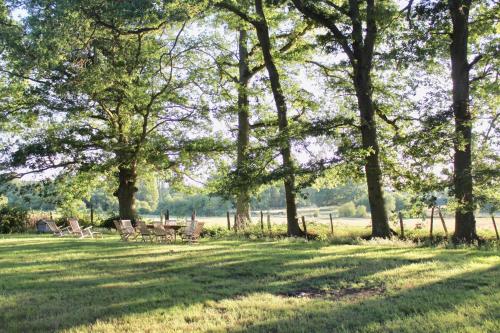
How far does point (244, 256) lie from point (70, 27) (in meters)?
7.74

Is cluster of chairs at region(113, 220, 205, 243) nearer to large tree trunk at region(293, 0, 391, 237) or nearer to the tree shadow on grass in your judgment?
large tree trunk at region(293, 0, 391, 237)

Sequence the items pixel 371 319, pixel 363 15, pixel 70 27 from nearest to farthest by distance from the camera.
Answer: pixel 371 319 < pixel 70 27 < pixel 363 15

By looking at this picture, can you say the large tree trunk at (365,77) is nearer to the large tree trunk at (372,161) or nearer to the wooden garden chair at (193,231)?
the large tree trunk at (372,161)

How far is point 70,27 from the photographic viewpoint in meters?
13.4

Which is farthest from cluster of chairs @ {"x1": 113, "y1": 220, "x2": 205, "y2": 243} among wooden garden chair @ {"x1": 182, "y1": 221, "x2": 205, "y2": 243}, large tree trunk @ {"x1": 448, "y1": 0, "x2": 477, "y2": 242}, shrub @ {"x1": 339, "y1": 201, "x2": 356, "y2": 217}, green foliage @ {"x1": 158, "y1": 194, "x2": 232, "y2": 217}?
green foliage @ {"x1": 158, "y1": 194, "x2": 232, "y2": 217}

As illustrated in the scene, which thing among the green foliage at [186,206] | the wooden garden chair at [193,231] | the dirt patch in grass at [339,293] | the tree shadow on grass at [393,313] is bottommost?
the tree shadow on grass at [393,313]

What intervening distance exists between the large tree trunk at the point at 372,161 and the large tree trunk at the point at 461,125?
8.70 feet

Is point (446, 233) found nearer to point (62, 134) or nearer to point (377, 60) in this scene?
point (377, 60)

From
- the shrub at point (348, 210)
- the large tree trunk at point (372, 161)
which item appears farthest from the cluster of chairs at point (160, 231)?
the shrub at point (348, 210)

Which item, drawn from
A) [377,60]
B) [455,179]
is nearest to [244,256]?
[455,179]

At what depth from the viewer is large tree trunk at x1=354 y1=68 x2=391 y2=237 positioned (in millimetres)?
18781

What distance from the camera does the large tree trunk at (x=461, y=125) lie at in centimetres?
1659

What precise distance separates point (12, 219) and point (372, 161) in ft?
70.5

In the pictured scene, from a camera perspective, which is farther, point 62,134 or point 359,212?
point 359,212
